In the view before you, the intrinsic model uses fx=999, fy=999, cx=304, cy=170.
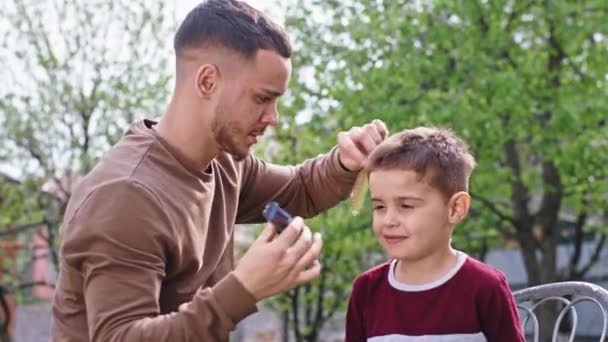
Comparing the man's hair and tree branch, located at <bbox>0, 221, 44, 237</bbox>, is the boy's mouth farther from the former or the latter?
tree branch, located at <bbox>0, 221, 44, 237</bbox>

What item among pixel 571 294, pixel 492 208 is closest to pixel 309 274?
pixel 571 294

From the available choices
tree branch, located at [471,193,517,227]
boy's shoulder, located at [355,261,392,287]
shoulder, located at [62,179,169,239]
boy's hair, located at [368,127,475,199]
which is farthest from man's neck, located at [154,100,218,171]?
tree branch, located at [471,193,517,227]

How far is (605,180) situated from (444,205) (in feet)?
41.5

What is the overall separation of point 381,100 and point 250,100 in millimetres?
11840

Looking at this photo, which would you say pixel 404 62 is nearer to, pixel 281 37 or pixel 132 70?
pixel 132 70

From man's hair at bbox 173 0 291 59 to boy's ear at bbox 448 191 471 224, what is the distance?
26.0 inches

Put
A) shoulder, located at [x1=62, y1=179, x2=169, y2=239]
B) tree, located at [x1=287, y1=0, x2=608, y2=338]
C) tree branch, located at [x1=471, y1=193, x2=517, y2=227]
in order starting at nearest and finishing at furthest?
1. shoulder, located at [x1=62, y1=179, x2=169, y2=239]
2. tree, located at [x1=287, y1=0, x2=608, y2=338]
3. tree branch, located at [x1=471, y1=193, x2=517, y2=227]

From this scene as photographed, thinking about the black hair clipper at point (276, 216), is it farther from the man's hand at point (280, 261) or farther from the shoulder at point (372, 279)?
the shoulder at point (372, 279)

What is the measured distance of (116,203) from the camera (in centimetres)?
266

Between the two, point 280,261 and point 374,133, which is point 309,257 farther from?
point 374,133

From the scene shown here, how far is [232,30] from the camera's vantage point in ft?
9.62

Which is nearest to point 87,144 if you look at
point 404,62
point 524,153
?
point 404,62

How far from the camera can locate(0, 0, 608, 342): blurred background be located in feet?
47.3

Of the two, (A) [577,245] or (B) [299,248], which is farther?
(A) [577,245]
